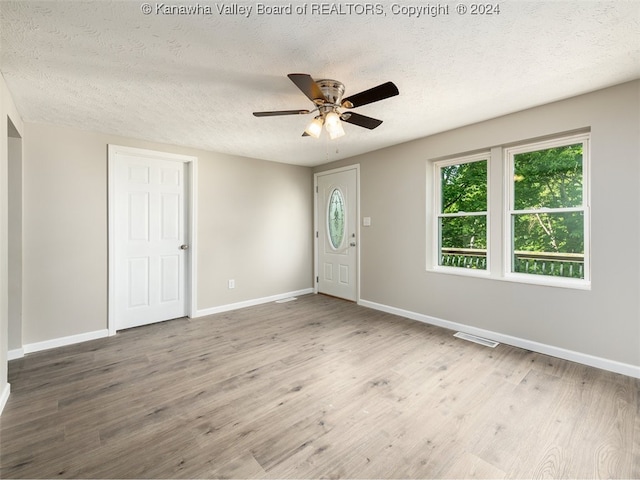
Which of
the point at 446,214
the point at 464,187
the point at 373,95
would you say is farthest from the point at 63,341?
the point at 464,187

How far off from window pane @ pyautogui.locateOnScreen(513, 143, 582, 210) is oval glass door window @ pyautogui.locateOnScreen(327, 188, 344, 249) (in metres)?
2.46

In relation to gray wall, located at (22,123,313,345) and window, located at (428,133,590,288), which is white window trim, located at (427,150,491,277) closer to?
window, located at (428,133,590,288)

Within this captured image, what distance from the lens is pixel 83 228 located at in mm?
3211

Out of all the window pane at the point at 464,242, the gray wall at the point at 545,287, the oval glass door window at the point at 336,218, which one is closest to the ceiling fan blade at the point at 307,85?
the gray wall at the point at 545,287

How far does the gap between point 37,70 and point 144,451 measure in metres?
2.55

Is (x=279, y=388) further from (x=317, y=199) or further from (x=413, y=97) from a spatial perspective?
(x=317, y=199)

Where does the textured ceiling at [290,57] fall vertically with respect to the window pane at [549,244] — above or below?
above

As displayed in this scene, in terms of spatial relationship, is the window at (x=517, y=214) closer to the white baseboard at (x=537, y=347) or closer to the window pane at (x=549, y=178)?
the window pane at (x=549, y=178)

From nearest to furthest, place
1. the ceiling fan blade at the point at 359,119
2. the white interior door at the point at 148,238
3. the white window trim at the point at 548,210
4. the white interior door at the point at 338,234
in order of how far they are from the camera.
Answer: the ceiling fan blade at the point at 359,119 → the white window trim at the point at 548,210 → the white interior door at the point at 148,238 → the white interior door at the point at 338,234

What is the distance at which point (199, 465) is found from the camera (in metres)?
1.52

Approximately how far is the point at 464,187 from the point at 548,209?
0.89 m

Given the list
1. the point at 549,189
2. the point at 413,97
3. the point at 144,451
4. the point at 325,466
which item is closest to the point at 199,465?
the point at 144,451

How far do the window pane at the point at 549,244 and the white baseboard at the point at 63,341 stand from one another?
4.59m

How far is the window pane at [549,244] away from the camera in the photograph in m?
2.71
